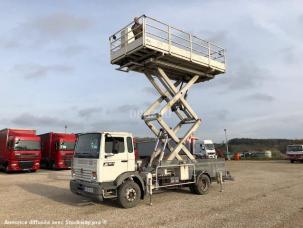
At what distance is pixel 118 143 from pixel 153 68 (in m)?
4.37

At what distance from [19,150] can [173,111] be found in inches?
596

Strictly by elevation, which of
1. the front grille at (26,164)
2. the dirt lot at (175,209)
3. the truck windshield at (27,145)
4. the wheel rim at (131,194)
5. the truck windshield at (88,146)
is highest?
the truck windshield at (27,145)

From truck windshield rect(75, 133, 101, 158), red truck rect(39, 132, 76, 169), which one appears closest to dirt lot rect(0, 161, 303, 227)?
truck windshield rect(75, 133, 101, 158)

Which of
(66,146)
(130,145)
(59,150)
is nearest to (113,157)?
(130,145)

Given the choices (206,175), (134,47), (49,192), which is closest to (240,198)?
(206,175)

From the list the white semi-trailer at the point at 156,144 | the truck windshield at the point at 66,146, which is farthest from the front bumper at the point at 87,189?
the truck windshield at the point at 66,146

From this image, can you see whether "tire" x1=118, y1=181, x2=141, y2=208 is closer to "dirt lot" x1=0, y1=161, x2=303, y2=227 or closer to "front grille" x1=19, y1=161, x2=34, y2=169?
"dirt lot" x1=0, y1=161, x2=303, y2=227

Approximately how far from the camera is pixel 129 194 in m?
10.8

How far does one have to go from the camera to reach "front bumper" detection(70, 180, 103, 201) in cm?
1025

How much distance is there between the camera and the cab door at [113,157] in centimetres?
1065

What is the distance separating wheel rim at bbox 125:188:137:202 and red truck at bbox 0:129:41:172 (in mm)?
16784

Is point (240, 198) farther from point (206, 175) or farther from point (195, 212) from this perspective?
point (195, 212)

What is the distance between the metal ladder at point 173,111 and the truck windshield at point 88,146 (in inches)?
114

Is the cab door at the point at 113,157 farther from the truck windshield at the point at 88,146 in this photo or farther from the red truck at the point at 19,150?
the red truck at the point at 19,150
